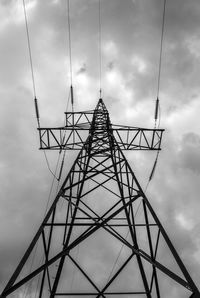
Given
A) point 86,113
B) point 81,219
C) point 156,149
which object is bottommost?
point 81,219

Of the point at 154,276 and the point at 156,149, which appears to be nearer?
the point at 154,276

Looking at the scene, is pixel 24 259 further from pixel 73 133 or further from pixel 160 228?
pixel 73 133

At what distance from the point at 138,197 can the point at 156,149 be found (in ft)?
18.0

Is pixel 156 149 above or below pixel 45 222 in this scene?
above

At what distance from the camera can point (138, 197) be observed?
7852 mm

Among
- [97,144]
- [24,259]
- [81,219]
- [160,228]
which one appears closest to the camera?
[24,259]

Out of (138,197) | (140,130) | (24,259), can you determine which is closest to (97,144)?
(140,130)

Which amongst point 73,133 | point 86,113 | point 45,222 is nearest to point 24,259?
point 45,222

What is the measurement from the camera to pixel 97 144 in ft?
40.2

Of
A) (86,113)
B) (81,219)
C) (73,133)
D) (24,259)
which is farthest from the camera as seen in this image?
(86,113)

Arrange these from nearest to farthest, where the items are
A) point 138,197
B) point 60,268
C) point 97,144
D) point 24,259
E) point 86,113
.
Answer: point 24,259, point 60,268, point 138,197, point 97,144, point 86,113

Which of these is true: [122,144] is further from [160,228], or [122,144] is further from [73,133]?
[160,228]

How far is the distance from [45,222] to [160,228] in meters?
2.71

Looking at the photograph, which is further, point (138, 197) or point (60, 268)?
point (138, 197)
